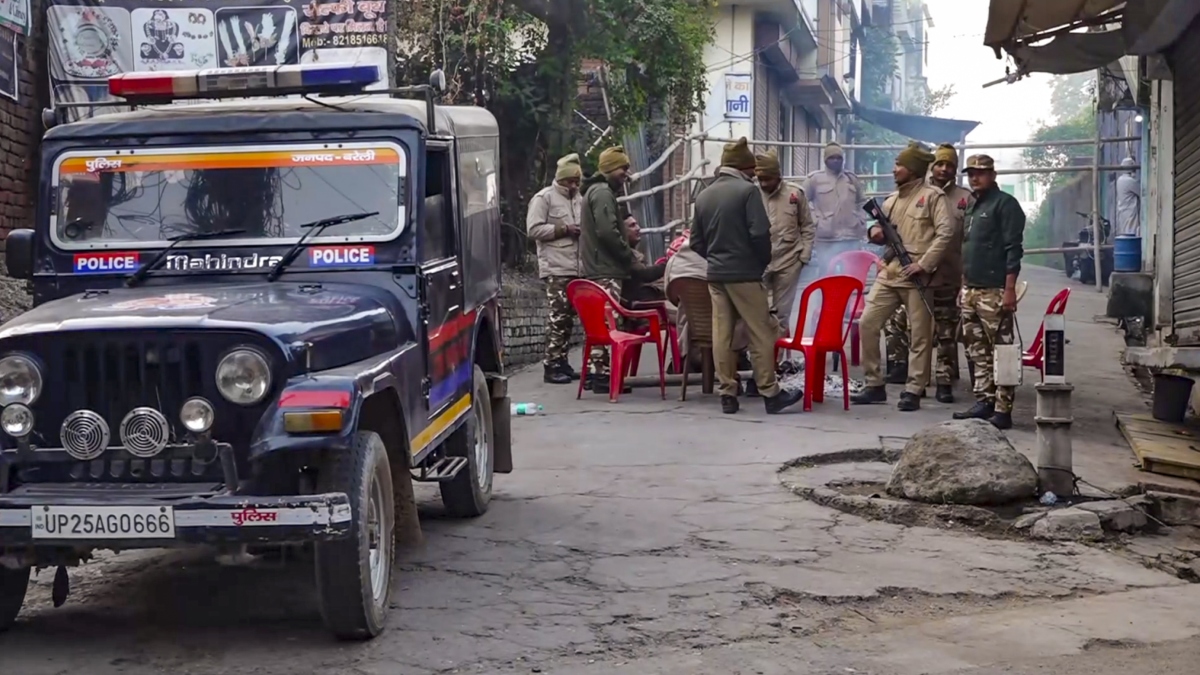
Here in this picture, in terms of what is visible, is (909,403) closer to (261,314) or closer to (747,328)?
(747,328)

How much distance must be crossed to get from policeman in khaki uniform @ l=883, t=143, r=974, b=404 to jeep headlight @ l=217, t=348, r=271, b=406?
6922mm

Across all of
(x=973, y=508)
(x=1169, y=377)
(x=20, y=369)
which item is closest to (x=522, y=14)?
(x=1169, y=377)

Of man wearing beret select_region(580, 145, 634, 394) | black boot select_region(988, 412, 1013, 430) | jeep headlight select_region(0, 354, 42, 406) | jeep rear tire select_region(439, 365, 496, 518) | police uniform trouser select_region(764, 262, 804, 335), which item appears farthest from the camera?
police uniform trouser select_region(764, 262, 804, 335)

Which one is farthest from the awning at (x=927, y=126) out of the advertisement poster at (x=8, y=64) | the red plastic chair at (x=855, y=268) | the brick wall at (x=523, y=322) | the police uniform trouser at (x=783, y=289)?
the advertisement poster at (x=8, y=64)

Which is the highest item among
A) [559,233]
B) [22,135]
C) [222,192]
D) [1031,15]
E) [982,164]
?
[1031,15]

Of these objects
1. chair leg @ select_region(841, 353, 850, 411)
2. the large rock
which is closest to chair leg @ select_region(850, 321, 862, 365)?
chair leg @ select_region(841, 353, 850, 411)

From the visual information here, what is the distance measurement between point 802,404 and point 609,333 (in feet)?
5.59

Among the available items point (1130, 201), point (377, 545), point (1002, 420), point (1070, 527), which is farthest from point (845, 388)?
point (1130, 201)

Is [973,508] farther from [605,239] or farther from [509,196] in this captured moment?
[509,196]

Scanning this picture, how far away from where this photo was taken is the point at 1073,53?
1189cm

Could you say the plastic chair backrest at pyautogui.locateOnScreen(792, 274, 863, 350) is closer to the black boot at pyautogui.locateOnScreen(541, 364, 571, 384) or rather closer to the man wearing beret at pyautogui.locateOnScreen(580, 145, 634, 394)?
the man wearing beret at pyautogui.locateOnScreen(580, 145, 634, 394)

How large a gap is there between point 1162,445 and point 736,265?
129 inches

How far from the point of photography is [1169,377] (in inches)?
409

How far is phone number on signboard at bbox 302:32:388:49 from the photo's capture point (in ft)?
45.3
